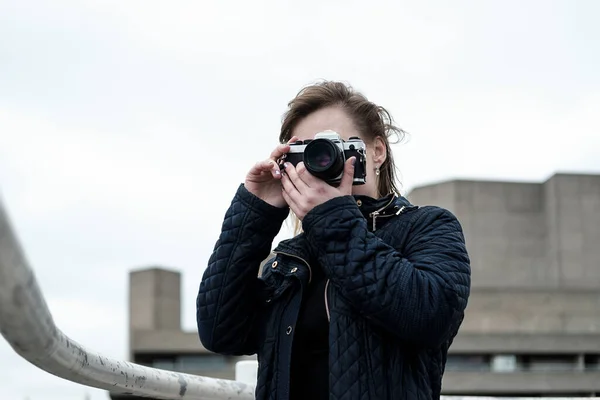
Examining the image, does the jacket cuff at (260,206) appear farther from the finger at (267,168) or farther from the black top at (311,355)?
the black top at (311,355)

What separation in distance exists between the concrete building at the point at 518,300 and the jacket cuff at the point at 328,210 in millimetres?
32051

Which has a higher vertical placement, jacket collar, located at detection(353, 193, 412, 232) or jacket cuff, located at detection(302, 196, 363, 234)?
jacket collar, located at detection(353, 193, 412, 232)

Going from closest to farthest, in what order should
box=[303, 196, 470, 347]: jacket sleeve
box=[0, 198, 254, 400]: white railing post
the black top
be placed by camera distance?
box=[0, 198, 254, 400]: white railing post < box=[303, 196, 470, 347]: jacket sleeve < the black top

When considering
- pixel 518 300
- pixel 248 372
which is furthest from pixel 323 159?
pixel 518 300

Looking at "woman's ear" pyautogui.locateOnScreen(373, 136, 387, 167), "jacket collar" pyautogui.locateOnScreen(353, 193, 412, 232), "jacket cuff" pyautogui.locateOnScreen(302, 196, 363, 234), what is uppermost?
"woman's ear" pyautogui.locateOnScreen(373, 136, 387, 167)

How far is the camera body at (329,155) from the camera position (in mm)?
1771

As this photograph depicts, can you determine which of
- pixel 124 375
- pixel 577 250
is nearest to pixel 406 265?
pixel 124 375

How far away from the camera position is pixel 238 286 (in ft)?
6.27

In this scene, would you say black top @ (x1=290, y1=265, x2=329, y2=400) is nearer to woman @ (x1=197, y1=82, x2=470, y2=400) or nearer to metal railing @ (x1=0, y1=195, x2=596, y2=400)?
woman @ (x1=197, y1=82, x2=470, y2=400)

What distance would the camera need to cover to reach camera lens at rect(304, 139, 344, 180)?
1.77 m

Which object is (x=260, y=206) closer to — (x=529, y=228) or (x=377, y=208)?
(x=377, y=208)

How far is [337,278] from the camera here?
1687mm

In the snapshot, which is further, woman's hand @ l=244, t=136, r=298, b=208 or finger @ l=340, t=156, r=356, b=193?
woman's hand @ l=244, t=136, r=298, b=208

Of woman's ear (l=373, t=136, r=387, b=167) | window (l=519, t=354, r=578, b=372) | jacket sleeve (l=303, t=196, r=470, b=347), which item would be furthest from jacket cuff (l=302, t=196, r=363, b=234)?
window (l=519, t=354, r=578, b=372)
